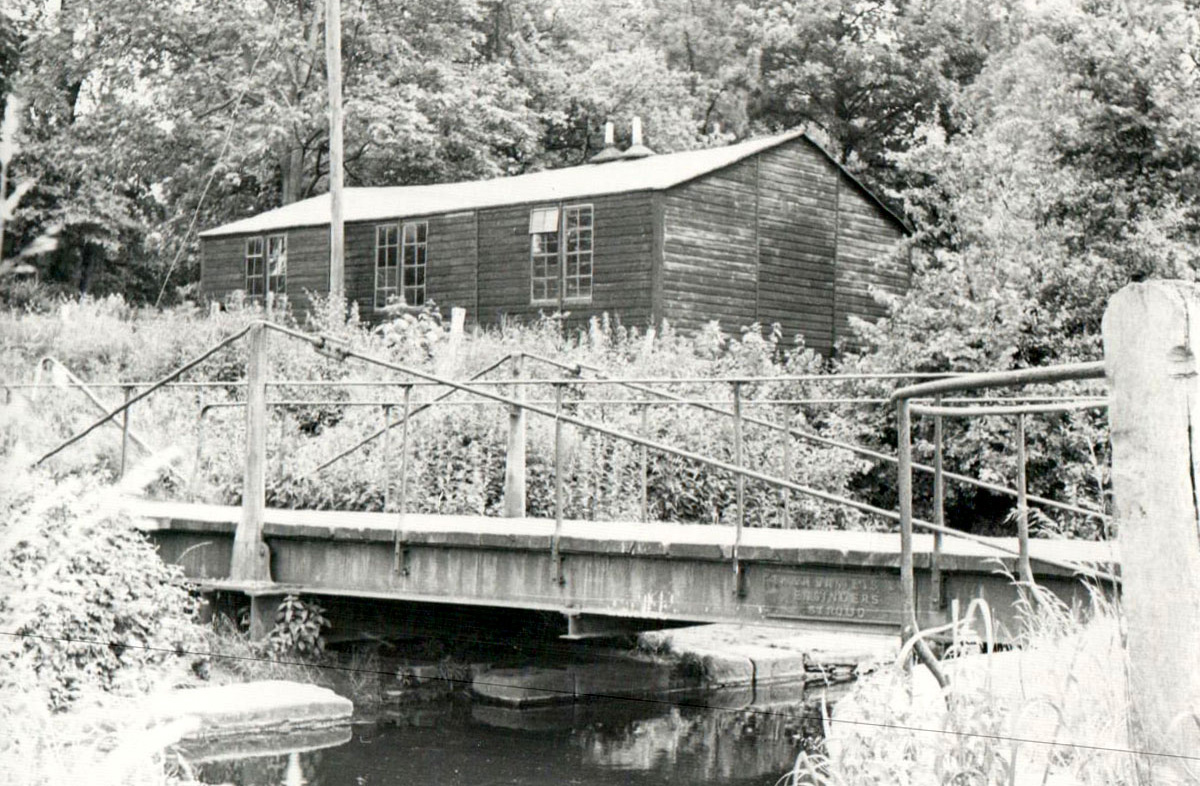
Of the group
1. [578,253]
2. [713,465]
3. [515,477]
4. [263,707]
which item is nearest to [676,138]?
[578,253]

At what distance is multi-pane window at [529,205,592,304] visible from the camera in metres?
25.3

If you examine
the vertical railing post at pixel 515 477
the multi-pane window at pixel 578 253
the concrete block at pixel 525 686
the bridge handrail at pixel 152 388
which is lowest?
the concrete block at pixel 525 686

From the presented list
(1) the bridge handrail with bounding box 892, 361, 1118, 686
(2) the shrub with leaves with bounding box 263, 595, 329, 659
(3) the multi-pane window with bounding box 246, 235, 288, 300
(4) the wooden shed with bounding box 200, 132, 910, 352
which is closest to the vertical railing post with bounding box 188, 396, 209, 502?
(2) the shrub with leaves with bounding box 263, 595, 329, 659

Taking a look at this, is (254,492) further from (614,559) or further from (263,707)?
(614,559)

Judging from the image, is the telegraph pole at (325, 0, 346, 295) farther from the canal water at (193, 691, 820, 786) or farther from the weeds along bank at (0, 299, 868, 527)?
the canal water at (193, 691, 820, 786)

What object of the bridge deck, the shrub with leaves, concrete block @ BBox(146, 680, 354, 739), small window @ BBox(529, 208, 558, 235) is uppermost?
small window @ BBox(529, 208, 558, 235)

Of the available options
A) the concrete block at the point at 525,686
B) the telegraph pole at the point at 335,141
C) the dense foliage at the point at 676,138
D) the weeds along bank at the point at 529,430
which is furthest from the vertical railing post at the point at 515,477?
the telegraph pole at the point at 335,141

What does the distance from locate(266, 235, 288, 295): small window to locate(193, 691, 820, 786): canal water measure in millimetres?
19204

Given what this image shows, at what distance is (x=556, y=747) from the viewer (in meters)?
10.6

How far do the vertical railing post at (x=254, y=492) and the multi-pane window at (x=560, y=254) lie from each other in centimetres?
1440

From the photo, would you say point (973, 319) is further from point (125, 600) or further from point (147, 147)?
point (147, 147)

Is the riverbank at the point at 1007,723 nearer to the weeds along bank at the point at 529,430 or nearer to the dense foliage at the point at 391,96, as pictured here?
the weeds along bank at the point at 529,430

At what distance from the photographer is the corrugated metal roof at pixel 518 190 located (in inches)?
1001

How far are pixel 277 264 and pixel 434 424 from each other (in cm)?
1630
